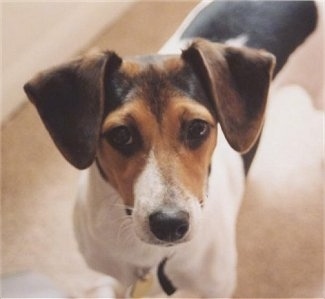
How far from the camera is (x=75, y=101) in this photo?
50.5 inches

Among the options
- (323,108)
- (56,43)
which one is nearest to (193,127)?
(323,108)

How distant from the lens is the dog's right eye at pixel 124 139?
1.24 metres

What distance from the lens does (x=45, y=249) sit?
6.56ft

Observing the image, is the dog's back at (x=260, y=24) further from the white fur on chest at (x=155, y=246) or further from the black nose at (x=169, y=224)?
the black nose at (x=169, y=224)

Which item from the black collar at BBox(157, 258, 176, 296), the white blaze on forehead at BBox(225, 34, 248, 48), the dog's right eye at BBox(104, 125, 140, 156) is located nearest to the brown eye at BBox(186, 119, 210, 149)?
the dog's right eye at BBox(104, 125, 140, 156)

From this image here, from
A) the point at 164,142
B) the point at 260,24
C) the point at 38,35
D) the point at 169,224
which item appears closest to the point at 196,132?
the point at 164,142

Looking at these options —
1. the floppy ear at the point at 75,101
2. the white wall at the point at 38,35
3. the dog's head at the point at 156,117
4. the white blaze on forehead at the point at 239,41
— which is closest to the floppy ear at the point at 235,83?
the dog's head at the point at 156,117

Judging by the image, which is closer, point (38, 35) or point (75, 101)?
point (75, 101)

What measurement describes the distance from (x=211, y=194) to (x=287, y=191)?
720mm

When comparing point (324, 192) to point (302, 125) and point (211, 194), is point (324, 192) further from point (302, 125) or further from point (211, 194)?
point (211, 194)

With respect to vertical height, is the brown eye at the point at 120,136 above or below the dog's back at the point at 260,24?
above

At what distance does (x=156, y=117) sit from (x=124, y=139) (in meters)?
0.08

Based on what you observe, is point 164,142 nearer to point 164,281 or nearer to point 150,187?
point 150,187

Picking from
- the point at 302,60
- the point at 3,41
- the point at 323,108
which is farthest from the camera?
the point at 3,41
